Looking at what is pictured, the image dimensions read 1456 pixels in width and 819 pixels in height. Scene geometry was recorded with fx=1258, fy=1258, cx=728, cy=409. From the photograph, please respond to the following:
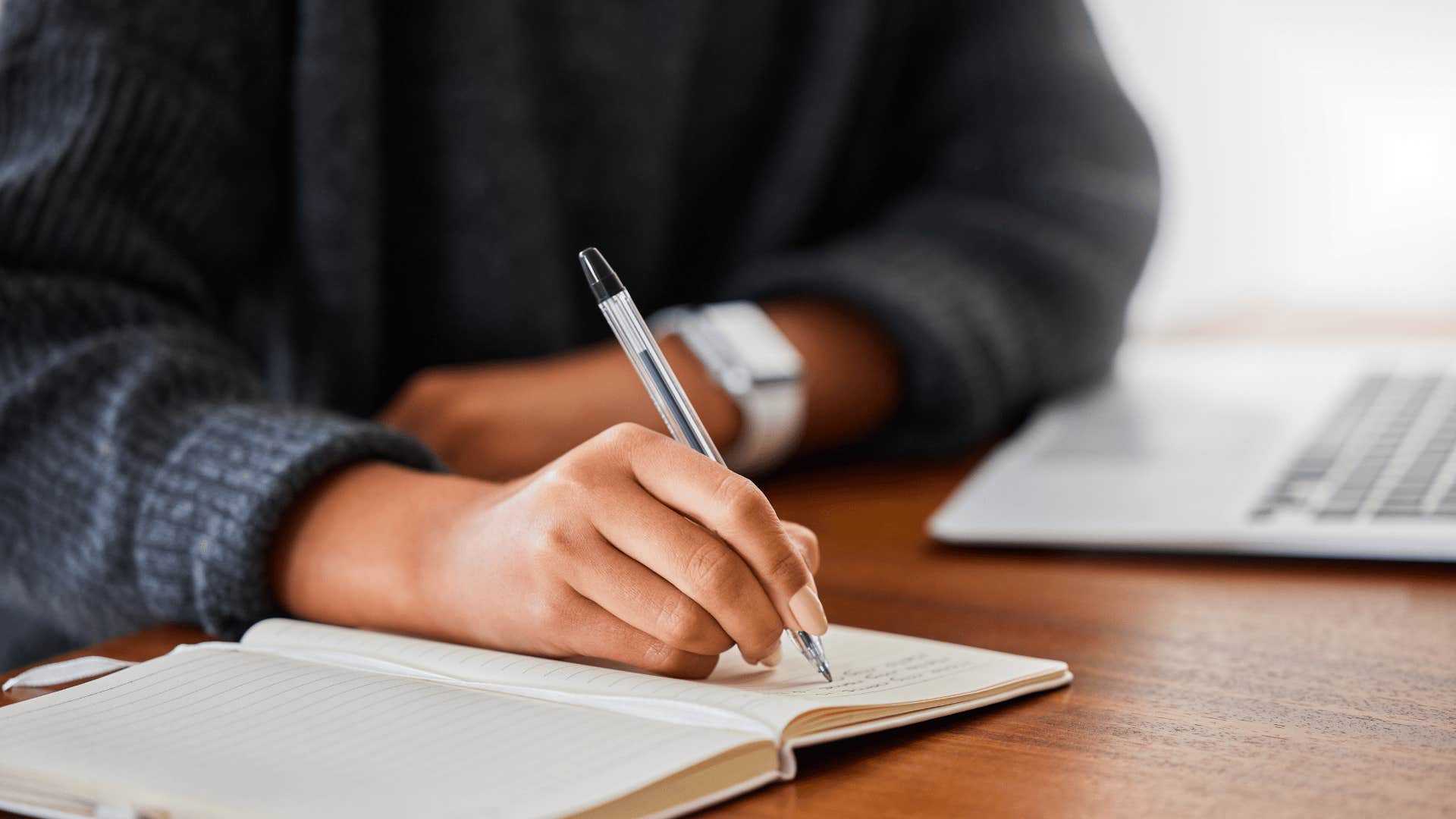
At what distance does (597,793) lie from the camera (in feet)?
0.87

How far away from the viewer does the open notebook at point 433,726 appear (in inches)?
10.7

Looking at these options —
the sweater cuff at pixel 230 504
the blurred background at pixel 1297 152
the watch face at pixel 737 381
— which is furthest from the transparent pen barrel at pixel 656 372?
the blurred background at pixel 1297 152

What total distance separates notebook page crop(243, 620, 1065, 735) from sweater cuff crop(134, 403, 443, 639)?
31 mm

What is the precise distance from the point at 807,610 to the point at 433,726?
0.32 ft

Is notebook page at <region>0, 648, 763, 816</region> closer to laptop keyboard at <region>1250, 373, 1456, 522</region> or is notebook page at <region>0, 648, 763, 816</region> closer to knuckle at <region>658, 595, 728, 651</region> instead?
knuckle at <region>658, 595, 728, 651</region>

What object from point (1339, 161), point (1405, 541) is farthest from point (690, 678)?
point (1339, 161)

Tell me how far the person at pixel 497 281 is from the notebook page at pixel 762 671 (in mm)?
14

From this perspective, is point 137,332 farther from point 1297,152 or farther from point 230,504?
point 1297,152

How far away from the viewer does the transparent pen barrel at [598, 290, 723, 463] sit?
363 millimetres

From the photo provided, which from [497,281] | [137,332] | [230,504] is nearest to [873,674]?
[230,504]

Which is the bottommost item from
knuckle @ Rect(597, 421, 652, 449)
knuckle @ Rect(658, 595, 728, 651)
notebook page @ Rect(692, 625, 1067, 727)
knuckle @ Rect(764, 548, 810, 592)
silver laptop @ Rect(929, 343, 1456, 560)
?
silver laptop @ Rect(929, 343, 1456, 560)

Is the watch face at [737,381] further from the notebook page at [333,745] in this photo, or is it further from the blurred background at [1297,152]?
the blurred background at [1297,152]

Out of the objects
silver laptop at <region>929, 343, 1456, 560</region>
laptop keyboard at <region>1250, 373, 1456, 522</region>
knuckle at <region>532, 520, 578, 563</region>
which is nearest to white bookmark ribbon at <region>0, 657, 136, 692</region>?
knuckle at <region>532, 520, 578, 563</region>

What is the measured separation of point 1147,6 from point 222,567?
1.58 metres
